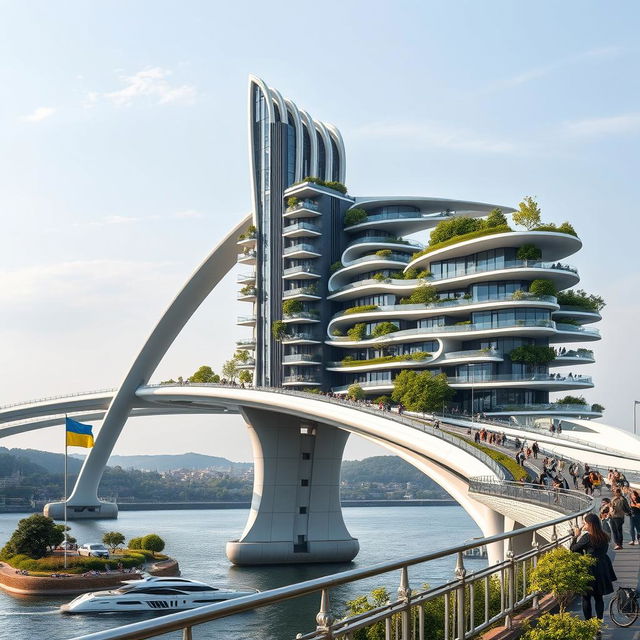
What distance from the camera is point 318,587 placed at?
7.29m

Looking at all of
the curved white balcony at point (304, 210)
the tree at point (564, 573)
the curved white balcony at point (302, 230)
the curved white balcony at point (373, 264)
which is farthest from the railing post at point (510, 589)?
the curved white balcony at point (304, 210)

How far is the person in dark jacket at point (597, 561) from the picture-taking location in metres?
14.1

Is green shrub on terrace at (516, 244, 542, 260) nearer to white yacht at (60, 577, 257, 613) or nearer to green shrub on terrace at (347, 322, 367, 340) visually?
green shrub on terrace at (347, 322, 367, 340)

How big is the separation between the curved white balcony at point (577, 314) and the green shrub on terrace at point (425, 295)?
10.2 meters

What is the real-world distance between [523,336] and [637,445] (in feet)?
59.2

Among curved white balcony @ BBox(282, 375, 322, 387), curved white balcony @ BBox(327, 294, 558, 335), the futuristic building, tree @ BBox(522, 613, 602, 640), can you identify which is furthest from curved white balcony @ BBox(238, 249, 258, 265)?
tree @ BBox(522, 613, 602, 640)

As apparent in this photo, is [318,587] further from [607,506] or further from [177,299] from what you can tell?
[177,299]

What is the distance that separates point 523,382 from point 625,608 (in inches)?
2337

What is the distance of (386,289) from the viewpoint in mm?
83188

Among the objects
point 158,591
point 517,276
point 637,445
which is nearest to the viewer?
point 158,591

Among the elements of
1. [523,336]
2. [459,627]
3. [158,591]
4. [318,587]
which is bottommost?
[158,591]

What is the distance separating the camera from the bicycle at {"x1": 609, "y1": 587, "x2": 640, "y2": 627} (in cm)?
1455

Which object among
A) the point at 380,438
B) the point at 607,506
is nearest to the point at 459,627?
the point at 607,506

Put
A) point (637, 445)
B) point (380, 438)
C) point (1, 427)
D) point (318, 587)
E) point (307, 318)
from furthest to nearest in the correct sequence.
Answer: point (1, 427)
point (307, 318)
point (380, 438)
point (637, 445)
point (318, 587)
